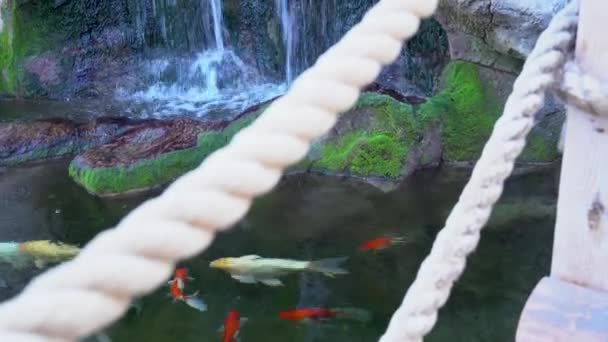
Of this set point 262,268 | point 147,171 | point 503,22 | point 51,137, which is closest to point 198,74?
point 51,137

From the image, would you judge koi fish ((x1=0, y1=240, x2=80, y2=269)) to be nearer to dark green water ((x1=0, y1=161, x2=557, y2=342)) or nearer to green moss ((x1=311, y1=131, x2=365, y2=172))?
dark green water ((x1=0, y1=161, x2=557, y2=342))

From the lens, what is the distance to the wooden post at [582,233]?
98cm

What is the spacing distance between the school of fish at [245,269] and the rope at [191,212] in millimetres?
2527

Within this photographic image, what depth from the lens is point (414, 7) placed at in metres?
0.73

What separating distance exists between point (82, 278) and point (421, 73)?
21.3ft

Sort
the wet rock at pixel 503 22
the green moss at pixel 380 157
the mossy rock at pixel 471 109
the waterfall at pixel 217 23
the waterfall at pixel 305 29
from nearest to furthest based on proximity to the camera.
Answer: the wet rock at pixel 503 22 < the green moss at pixel 380 157 < the mossy rock at pixel 471 109 < the waterfall at pixel 305 29 < the waterfall at pixel 217 23

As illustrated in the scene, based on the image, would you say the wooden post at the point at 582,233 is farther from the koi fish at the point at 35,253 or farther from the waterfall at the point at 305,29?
the waterfall at the point at 305,29

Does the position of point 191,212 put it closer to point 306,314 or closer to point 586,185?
point 586,185

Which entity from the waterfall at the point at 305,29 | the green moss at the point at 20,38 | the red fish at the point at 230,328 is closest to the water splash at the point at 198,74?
the waterfall at the point at 305,29

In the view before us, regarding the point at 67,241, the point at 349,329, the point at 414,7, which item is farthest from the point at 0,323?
the point at 67,241

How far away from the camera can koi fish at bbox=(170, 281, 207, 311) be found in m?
3.46

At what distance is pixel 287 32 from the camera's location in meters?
7.34

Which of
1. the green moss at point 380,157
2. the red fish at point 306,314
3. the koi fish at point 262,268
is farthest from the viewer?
the green moss at point 380,157

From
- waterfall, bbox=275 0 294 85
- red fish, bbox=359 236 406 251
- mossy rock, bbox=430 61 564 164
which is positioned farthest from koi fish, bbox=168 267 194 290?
waterfall, bbox=275 0 294 85
